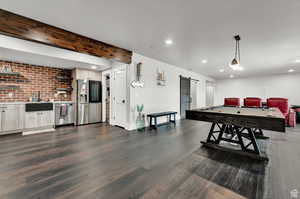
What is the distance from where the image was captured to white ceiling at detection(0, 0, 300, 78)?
79.8 inches

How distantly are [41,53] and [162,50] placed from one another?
337 cm

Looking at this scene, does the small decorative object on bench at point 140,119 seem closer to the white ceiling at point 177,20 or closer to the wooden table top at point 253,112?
the white ceiling at point 177,20

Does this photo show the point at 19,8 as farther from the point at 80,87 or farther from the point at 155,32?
the point at 80,87

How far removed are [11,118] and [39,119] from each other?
2.07 ft

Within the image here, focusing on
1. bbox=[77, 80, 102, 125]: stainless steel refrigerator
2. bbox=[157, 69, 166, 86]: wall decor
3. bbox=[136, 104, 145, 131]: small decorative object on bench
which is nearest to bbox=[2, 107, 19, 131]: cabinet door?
bbox=[77, 80, 102, 125]: stainless steel refrigerator

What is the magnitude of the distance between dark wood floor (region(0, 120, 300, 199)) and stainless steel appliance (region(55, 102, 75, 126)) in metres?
1.77

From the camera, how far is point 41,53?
3.48m

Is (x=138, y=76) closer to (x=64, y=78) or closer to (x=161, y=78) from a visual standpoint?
(x=161, y=78)

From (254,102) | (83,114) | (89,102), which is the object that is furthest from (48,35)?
(254,102)

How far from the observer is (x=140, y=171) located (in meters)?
1.92

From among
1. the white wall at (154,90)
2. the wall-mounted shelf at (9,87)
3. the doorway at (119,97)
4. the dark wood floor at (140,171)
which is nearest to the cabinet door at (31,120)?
the wall-mounted shelf at (9,87)

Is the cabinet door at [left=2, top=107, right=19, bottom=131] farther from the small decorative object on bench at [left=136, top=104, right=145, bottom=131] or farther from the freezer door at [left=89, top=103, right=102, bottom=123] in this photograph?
the small decorative object on bench at [left=136, top=104, right=145, bottom=131]

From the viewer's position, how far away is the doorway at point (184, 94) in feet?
21.5

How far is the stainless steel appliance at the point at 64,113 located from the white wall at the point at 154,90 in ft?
8.27
